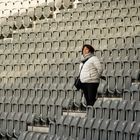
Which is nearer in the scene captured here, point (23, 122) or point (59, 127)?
point (59, 127)

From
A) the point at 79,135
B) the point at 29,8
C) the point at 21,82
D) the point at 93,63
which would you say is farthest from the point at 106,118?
the point at 29,8

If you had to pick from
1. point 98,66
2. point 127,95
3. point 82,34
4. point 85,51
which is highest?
point 82,34

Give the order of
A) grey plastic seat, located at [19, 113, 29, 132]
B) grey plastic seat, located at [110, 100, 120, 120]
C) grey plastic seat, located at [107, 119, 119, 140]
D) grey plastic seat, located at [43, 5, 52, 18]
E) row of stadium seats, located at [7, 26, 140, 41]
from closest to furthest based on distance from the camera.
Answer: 1. grey plastic seat, located at [107, 119, 119, 140]
2. grey plastic seat, located at [110, 100, 120, 120]
3. grey plastic seat, located at [19, 113, 29, 132]
4. row of stadium seats, located at [7, 26, 140, 41]
5. grey plastic seat, located at [43, 5, 52, 18]

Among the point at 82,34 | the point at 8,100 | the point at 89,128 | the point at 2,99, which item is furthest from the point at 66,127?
the point at 82,34

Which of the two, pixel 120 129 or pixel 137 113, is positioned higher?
pixel 137 113

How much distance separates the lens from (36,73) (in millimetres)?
8336

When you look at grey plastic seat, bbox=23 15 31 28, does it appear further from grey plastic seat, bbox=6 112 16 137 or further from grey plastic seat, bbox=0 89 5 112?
grey plastic seat, bbox=6 112 16 137

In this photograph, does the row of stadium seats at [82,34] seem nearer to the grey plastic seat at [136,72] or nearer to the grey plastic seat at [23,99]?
the grey plastic seat at [136,72]

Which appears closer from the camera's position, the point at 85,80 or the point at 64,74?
the point at 85,80

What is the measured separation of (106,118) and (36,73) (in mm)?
2415

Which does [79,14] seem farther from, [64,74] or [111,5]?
[64,74]

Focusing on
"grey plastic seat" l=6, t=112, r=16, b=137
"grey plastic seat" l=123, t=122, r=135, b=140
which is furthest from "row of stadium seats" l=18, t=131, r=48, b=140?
"grey plastic seat" l=123, t=122, r=135, b=140

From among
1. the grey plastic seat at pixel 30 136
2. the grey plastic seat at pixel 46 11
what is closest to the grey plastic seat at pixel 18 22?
the grey plastic seat at pixel 46 11

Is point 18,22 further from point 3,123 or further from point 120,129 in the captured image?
point 120,129
